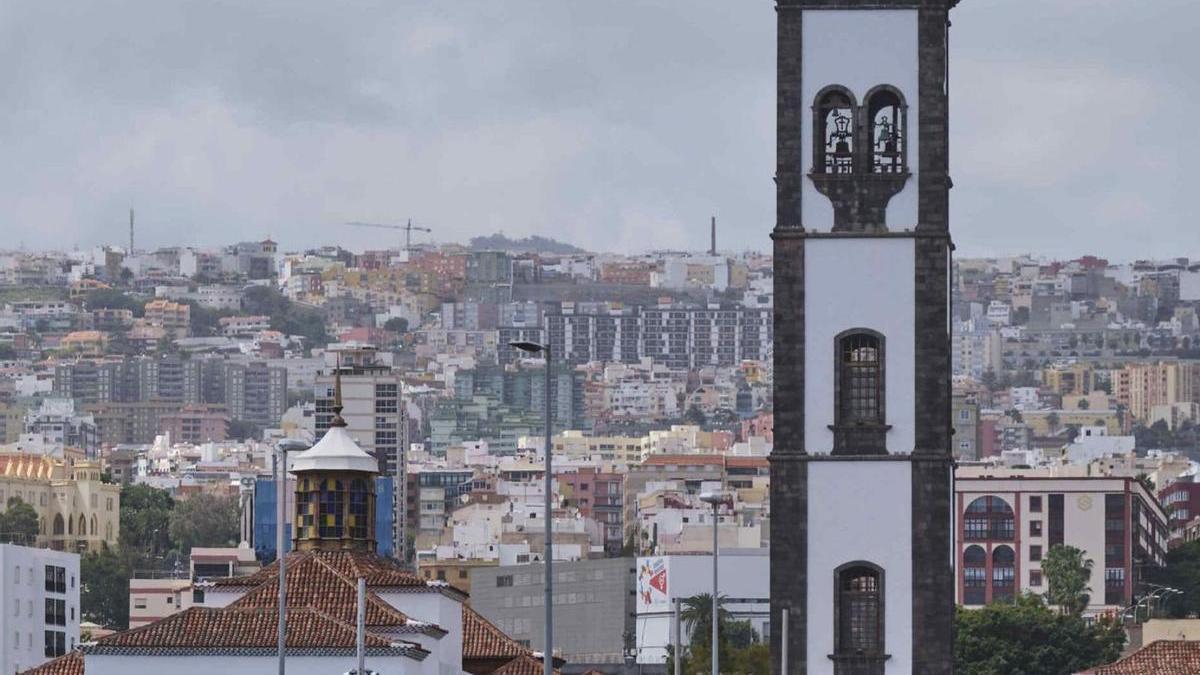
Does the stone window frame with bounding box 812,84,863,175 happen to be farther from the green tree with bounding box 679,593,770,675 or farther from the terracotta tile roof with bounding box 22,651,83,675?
the green tree with bounding box 679,593,770,675

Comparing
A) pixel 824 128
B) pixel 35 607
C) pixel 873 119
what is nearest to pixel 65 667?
pixel 824 128

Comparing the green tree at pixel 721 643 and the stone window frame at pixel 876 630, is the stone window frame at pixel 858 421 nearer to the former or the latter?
the stone window frame at pixel 876 630

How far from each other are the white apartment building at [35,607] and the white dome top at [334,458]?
8534cm

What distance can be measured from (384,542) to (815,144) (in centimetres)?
7408

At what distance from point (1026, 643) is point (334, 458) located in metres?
82.9

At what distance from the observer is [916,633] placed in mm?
79312

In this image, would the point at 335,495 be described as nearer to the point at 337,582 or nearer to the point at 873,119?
the point at 337,582

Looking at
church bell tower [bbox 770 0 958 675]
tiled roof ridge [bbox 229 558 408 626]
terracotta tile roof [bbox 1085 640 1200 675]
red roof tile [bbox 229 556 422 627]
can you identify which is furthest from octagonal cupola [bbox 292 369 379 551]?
terracotta tile roof [bbox 1085 640 1200 675]

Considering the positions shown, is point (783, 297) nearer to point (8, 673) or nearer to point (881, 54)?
point (881, 54)

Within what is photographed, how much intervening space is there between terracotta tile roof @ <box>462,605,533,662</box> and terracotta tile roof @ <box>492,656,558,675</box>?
1.40 metres

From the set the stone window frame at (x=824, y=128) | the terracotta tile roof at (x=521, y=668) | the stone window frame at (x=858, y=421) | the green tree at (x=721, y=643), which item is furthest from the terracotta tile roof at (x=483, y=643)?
the stone window frame at (x=824, y=128)

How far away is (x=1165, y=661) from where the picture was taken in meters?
110

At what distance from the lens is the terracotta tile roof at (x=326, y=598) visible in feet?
280

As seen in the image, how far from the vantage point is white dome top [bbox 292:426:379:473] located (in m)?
95.9
